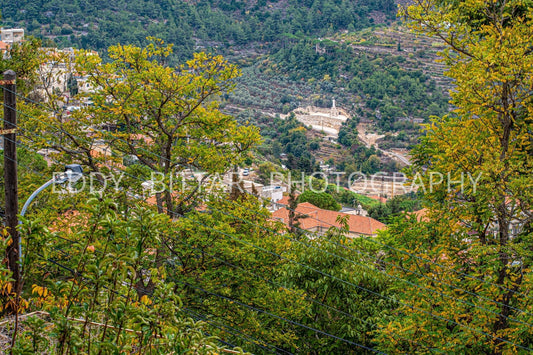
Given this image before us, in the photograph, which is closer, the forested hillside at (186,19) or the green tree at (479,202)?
the green tree at (479,202)

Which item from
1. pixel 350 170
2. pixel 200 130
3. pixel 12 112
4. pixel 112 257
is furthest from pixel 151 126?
pixel 350 170

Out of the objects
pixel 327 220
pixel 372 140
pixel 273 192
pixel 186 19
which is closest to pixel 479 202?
pixel 327 220

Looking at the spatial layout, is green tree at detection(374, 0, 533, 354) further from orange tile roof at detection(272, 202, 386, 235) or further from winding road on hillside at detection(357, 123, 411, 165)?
winding road on hillside at detection(357, 123, 411, 165)

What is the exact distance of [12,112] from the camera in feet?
17.1

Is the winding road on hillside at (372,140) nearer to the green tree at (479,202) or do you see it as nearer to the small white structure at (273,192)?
the small white structure at (273,192)

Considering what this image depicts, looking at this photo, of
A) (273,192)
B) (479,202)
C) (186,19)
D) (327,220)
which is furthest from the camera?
(186,19)

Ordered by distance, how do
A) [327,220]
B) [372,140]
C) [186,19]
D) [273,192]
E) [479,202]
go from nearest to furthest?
1. [479,202]
2. [327,220]
3. [273,192]
4. [372,140]
5. [186,19]

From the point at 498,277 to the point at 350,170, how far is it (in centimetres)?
5117

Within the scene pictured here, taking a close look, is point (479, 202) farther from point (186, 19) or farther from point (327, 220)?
point (186, 19)

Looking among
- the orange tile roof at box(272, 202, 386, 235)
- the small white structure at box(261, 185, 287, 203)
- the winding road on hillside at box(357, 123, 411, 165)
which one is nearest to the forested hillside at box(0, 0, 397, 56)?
the winding road on hillside at box(357, 123, 411, 165)

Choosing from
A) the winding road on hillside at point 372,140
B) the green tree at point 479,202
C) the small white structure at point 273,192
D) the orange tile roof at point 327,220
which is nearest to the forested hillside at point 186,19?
the winding road on hillside at point 372,140

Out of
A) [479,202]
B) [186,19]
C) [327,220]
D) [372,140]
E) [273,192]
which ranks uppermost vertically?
[186,19]

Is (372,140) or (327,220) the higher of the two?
(327,220)

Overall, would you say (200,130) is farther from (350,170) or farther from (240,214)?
(350,170)
